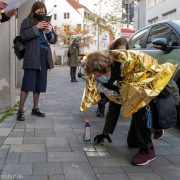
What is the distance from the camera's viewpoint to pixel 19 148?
5.11m

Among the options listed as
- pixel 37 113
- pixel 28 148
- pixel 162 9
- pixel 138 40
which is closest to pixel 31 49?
pixel 37 113

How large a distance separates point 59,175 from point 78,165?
0.39 meters

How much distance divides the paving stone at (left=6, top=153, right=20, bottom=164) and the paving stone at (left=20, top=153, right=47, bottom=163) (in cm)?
5

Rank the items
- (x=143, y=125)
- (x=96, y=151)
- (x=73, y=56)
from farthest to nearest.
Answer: (x=73, y=56) → (x=96, y=151) → (x=143, y=125)

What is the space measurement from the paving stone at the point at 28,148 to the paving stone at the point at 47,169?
0.59 metres

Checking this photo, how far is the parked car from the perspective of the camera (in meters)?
6.41

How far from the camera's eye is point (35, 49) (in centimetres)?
693

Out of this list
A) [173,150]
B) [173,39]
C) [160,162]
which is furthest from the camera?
[173,39]

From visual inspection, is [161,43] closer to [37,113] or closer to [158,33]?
[158,33]

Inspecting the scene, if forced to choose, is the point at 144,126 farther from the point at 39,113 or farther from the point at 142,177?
the point at 39,113

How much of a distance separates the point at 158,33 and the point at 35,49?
222cm

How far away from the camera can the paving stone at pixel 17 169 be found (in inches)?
165

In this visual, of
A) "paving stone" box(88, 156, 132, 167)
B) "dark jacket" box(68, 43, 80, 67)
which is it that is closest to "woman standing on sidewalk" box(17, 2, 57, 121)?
"paving stone" box(88, 156, 132, 167)

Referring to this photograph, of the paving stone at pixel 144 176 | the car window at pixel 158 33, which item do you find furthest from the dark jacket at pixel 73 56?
the paving stone at pixel 144 176
